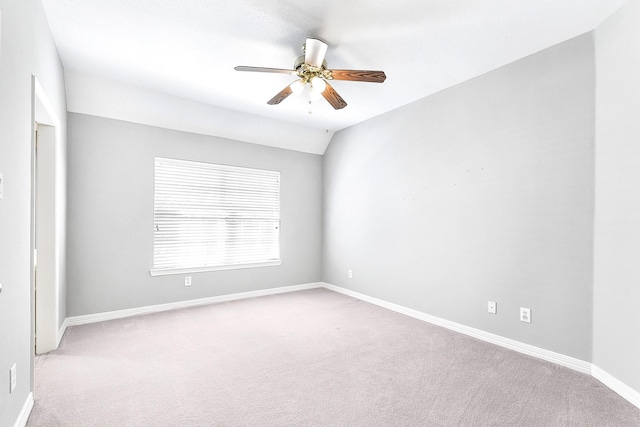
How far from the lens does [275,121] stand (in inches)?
181

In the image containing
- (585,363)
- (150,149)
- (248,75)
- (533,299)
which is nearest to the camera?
(585,363)

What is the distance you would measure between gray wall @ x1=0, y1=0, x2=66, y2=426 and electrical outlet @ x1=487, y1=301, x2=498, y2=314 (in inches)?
140

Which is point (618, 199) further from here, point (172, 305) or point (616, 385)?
point (172, 305)

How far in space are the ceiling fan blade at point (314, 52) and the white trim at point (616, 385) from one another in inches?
125

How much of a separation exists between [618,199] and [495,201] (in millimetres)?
919

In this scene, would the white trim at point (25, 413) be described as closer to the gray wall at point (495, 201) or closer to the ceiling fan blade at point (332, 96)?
the ceiling fan blade at point (332, 96)

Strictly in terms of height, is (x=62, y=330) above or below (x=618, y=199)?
below

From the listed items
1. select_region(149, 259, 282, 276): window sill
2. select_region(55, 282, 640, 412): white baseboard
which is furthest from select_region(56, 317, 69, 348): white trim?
select_region(149, 259, 282, 276): window sill

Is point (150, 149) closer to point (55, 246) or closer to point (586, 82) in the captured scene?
point (55, 246)

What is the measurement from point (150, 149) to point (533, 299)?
4.49m

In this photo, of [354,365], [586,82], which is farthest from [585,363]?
[586,82]

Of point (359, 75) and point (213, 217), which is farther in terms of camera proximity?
point (213, 217)

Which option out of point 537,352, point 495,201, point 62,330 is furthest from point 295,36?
point 62,330

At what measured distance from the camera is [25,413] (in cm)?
180
